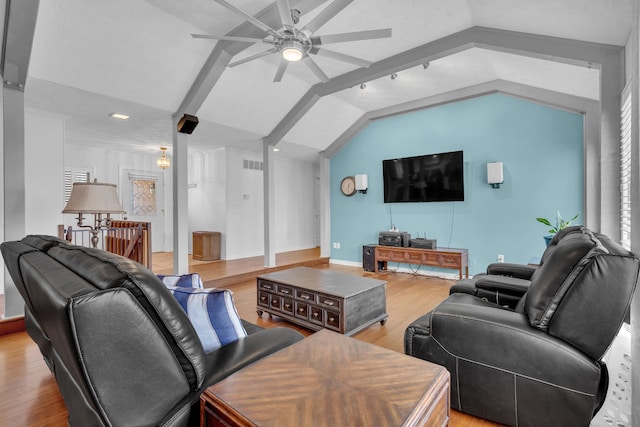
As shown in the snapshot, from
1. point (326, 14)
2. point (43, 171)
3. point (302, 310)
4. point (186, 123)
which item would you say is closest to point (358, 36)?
point (326, 14)

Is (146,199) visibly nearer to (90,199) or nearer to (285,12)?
(90,199)

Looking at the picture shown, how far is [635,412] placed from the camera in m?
1.40

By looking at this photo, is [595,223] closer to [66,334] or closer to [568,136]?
[568,136]

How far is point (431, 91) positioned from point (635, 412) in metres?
4.58

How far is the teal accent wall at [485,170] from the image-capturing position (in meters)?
4.18

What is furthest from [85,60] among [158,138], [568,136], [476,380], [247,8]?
[568,136]

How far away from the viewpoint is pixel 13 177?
10.2ft

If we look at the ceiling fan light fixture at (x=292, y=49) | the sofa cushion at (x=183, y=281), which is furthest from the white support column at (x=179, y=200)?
the sofa cushion at (x=183, y=281)

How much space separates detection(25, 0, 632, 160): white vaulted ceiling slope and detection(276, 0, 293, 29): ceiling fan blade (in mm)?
651

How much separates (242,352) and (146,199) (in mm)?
7428

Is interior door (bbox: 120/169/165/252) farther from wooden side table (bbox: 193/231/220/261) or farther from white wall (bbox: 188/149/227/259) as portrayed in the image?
wooden side table (bbox: 193/231/220/261)

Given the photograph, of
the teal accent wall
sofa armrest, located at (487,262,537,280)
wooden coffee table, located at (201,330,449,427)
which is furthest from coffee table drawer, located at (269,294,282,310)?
the teal accent wall

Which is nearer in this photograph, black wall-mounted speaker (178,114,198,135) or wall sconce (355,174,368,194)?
black wall-mounted speaker (178,114,198,135)

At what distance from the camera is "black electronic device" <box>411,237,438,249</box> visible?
16.3 ft
